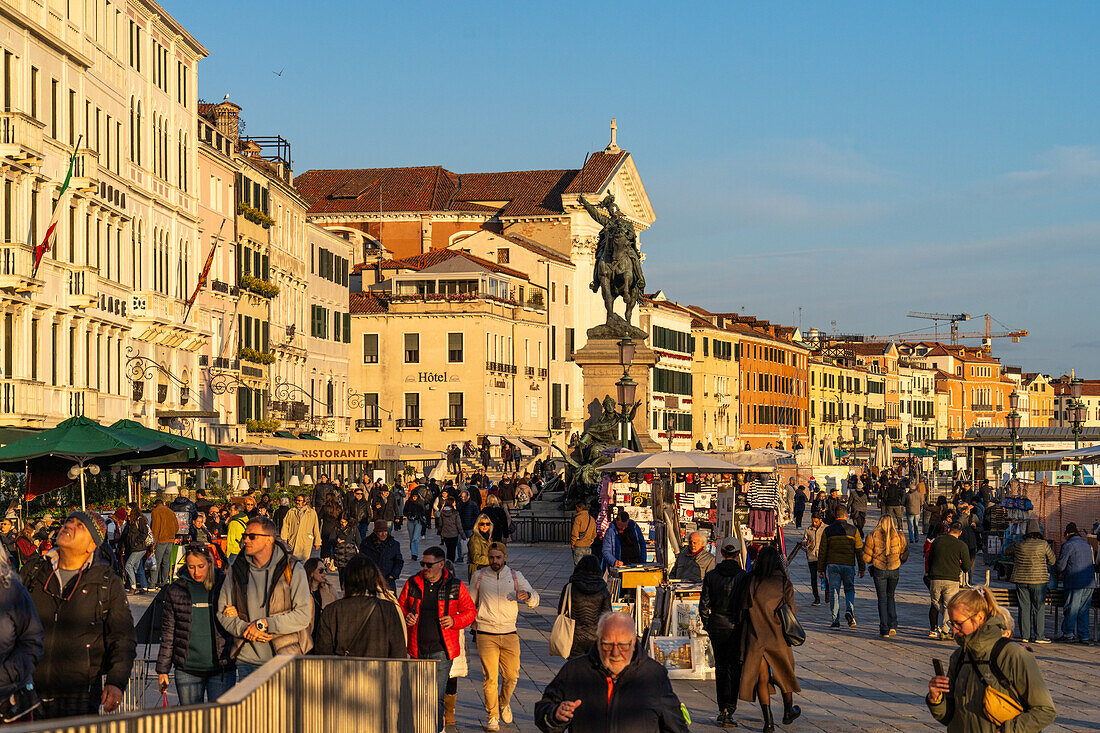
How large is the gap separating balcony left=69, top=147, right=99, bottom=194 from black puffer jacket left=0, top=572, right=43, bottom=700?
32381 mm

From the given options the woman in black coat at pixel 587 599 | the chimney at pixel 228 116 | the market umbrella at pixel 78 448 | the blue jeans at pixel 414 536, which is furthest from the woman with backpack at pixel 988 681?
the chimney at pixel 228 116

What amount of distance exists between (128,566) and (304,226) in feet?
149

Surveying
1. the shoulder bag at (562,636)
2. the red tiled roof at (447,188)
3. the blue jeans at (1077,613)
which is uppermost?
the red tiled roof at (447,188)

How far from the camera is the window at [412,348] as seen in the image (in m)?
85.9

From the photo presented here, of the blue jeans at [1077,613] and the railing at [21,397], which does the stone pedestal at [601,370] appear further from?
the blue jeans at [1077,613]

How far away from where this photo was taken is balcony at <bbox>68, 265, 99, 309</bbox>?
3862 centimetres

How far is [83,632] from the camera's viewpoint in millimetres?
8578

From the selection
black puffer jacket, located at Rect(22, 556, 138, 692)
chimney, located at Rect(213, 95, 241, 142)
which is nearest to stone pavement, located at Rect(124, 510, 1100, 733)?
black puffer jacket, located at Rect(22, 556, 138, 692)

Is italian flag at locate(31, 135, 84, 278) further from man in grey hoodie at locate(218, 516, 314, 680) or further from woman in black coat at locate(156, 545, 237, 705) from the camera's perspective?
man in grey hoodie at locate(218, 516, 314, 680)

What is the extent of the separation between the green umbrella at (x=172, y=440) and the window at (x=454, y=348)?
6367 centimetres

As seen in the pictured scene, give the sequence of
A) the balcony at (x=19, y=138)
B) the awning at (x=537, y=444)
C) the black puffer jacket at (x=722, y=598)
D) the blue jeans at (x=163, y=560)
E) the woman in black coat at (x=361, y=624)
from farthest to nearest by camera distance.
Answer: the awning at (x=537, y=444), the balcony at (x=19, y=138), the blue jeans at (x=163, y=560), the black puffer jacket at (x=722, y=598), the woman in black coat at (x=361, y=624)

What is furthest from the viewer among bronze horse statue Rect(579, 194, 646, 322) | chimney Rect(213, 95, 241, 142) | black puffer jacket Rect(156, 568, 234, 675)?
chimney Rect(213, 95, 241, 142)

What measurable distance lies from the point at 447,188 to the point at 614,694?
9932 centimetres

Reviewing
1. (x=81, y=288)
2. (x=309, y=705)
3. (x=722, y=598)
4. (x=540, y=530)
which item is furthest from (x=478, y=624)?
(x=81, y=288)
